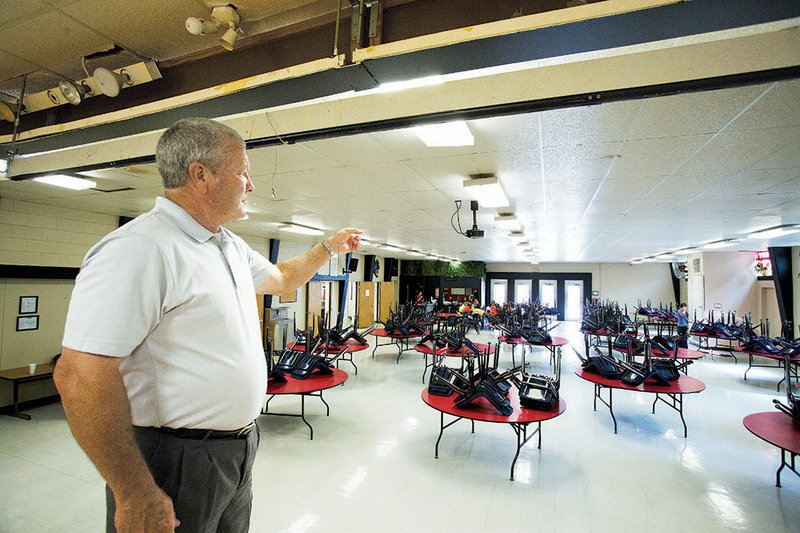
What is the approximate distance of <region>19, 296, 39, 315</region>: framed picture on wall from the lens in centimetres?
560

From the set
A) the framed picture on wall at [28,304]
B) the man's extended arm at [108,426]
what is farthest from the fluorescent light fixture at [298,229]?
the man's extended arm at [108,426]

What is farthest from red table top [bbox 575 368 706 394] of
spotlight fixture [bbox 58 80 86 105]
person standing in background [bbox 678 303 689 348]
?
person standing in background [bbox 678 303 689 348]

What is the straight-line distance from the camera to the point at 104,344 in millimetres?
858

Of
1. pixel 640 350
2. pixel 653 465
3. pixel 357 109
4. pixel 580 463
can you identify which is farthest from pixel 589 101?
pixel 640 350

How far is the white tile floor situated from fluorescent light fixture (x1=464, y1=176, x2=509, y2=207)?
2949 millimetres

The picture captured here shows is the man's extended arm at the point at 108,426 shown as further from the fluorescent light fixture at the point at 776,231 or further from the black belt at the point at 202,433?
the fluorescent light fixture at the point at 776,231

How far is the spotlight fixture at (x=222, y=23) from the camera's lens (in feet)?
5.30

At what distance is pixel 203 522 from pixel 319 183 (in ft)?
12.4

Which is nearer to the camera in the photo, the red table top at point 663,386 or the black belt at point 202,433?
the black belt at point 202,433

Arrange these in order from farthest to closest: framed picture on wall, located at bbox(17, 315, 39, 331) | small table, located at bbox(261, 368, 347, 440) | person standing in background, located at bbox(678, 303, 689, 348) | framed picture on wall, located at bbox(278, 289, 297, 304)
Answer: framed picture on wall, located at bbox(278, 289, 297, 304)
person standing in background, located at bbox(678, 303, 689, 348)
framed picture on wall, located at bbox(17, 315, 39, 331)
small table, located at bbox(261, 368, 347, 440)

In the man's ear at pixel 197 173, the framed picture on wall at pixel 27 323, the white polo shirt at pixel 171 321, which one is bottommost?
the framed picture on wall at pixel 27 323

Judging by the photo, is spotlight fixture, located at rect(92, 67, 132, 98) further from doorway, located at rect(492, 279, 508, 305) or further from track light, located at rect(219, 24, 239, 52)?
doorway, located at rect(492, 279, 508, 305)

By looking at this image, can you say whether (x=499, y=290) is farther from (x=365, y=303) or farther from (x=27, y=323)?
(x=27, y=323)

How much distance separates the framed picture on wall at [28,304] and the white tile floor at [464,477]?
1.54 m
